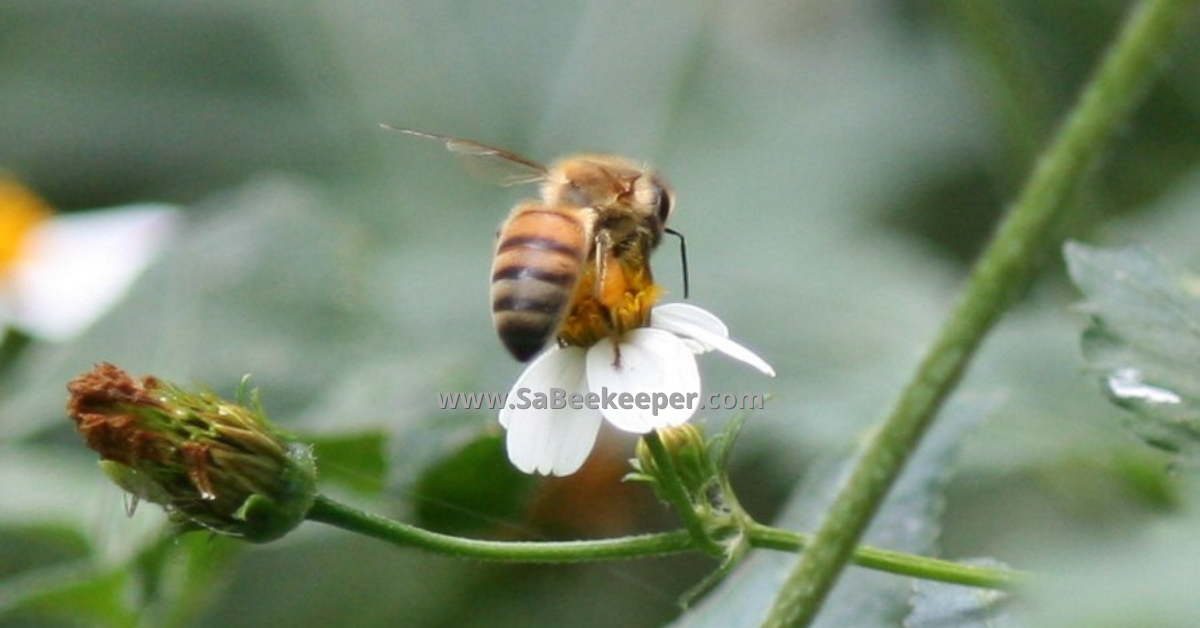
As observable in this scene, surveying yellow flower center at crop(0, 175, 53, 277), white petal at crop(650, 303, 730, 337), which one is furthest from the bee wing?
yellow flower center at crop(0, 175, 53, 277)

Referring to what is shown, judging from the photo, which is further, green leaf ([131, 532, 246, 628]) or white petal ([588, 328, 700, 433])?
green leaf ([131, 532, 246, 628])

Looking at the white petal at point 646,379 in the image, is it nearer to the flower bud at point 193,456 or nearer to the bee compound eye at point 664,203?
the flower bud at point 193,456

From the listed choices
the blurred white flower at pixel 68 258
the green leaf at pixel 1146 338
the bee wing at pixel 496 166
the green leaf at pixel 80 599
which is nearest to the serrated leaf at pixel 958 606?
the green leaf at pixel 1146 338

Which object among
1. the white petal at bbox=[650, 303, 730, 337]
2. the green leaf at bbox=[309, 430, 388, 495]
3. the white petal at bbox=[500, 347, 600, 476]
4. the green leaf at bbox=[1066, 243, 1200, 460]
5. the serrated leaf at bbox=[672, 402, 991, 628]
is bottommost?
the green leaf at bbox=[309, 430, 388, 495]

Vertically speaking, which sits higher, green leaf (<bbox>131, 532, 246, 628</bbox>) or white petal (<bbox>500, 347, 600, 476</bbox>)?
white petal (<bbox>500, 347, 600, 476</bbox>)

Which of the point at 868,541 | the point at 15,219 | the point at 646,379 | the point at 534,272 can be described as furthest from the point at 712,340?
the point at 15,219

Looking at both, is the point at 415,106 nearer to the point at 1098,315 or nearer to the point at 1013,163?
the point at 1013,163

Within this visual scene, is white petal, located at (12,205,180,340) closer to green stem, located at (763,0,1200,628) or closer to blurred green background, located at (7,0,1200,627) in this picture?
blurred green background, located at (7,0,1200,627)
